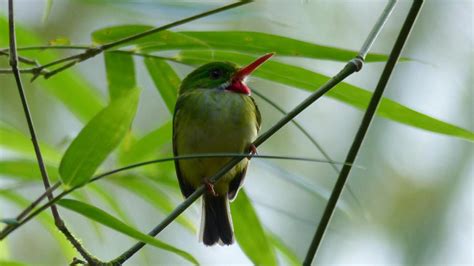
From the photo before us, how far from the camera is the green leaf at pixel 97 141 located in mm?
1462

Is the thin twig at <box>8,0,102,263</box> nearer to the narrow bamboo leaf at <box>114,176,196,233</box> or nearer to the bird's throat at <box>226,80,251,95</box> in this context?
the narrow bamboo leaf at <box>114,176,196,233</box>

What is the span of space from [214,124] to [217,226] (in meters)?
0.39

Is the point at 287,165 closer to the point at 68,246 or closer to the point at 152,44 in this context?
the point at 68,246

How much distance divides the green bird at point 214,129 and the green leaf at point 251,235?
248mm

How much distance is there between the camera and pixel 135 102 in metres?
1.53

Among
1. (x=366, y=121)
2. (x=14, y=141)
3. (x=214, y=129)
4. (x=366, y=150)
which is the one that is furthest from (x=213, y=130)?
(x=366, y=150)

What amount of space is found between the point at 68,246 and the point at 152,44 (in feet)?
2.40

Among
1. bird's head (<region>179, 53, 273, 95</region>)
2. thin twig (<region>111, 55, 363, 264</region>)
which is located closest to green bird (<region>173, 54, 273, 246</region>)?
bird's head (<region>179, 53, 273, 95</region>)

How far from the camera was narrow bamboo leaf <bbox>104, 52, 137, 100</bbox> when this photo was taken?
2.29m

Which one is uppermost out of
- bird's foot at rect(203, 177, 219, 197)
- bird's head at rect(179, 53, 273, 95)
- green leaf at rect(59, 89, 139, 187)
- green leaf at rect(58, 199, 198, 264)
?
bird's head at rect(179, 53, 273, 95)

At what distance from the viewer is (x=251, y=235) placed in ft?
7.53

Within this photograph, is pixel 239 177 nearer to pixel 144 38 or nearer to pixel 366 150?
pixel 144 38

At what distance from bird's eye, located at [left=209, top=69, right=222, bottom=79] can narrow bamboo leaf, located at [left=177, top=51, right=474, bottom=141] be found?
64 cm

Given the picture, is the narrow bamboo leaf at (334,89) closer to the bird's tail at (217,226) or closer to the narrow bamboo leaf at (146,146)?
the narrow bamboo leaf at (146,146)
